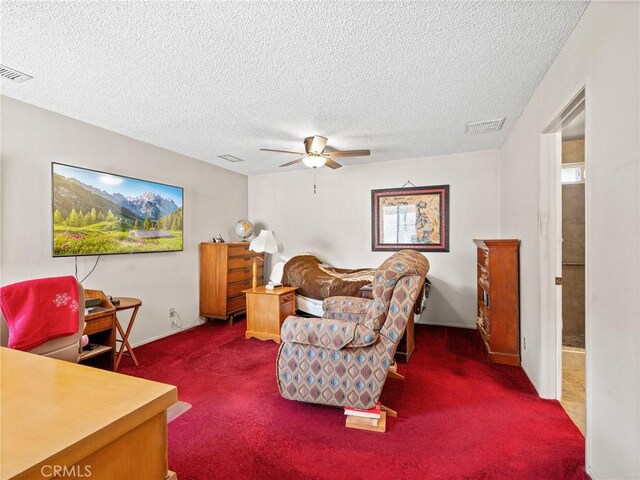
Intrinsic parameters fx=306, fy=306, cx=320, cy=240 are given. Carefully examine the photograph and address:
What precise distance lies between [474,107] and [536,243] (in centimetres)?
137

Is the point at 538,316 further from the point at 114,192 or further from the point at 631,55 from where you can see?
the point at 114,192

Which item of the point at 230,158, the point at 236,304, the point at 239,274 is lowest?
the point at 236,304

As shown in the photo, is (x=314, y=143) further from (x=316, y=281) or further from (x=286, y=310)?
(x=286, y=310)

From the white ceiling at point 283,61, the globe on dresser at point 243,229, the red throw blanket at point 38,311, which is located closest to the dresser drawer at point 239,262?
the globe on dresser at point 243,229

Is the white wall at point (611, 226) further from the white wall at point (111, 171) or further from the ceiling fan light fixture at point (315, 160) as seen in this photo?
the white wall at point (111, 171)

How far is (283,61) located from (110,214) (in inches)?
102

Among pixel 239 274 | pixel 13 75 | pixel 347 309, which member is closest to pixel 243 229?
pixel 239 274

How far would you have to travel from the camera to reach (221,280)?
448 centimetres

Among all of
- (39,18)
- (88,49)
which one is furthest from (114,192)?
(39,18)

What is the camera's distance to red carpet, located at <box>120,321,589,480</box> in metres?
1.70

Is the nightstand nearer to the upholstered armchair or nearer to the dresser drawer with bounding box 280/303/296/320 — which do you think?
the dresser drawer with bounding box 280/303/296/320

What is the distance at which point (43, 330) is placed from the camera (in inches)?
73.7

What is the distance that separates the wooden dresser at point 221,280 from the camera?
4477 millimetres

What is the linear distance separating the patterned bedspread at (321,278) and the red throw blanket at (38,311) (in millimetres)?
2576
